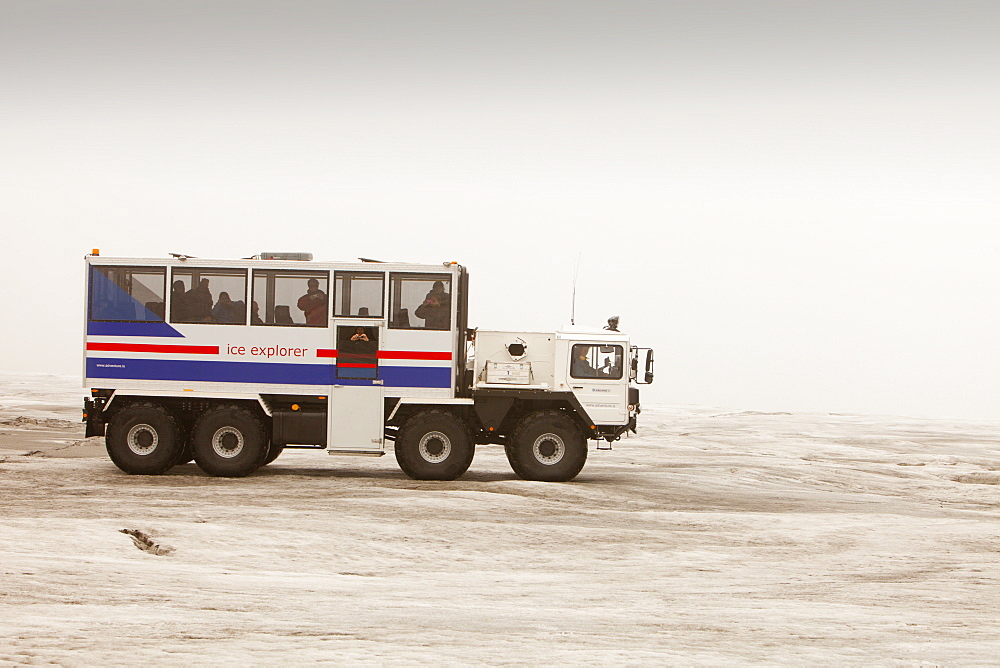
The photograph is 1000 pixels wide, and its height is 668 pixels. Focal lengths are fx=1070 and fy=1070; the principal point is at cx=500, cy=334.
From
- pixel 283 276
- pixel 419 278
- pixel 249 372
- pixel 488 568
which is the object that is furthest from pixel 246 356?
pixel 488 568

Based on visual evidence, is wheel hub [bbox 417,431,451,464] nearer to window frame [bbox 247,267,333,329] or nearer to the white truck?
the white truck

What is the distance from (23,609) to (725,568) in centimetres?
726

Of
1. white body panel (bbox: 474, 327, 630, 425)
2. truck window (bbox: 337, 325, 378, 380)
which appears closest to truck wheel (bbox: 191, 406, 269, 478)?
truck window (bbox: 337, 325, 378, 380)

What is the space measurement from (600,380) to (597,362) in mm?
333

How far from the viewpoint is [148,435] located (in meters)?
19.4

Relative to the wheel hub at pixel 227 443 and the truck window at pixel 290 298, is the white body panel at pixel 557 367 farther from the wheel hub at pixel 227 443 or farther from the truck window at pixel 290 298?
the wheel hub at pixel 227 443

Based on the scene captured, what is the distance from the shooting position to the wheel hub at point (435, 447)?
762 inches

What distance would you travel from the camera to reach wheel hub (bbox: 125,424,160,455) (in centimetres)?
1939

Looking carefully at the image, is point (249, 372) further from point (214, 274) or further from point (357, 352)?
point (357, 352)

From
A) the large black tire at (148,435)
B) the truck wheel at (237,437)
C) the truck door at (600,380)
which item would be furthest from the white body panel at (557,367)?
the large black tire at (148,435)

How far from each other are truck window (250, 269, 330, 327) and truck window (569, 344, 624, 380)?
179 inches

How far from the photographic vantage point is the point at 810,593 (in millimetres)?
10688

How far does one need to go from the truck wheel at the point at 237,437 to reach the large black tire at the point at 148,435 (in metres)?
0.51

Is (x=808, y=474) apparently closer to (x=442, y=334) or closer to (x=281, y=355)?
(x=442, y=334)
